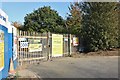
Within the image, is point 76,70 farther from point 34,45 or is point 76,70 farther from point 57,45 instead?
point 57,45

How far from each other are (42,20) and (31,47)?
42.9 m

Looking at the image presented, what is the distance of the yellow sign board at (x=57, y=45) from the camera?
24.1m

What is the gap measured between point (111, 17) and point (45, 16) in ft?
112

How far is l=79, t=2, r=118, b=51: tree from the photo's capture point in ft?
100

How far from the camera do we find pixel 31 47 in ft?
67.9

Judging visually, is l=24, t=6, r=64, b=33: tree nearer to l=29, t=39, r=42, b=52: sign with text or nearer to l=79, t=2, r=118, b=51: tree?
l=79, t=2, r=118, b=51: tree

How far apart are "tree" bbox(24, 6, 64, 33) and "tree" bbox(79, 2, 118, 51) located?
27254 mm

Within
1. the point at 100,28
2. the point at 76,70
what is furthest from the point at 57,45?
the point at 76,70

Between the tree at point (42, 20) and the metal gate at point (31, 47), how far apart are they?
3584cm

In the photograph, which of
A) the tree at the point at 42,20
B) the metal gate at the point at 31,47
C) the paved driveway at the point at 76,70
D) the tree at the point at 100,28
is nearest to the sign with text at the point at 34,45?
the metal gate at the point at 31,47

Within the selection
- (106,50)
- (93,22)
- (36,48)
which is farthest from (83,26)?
(36,48)

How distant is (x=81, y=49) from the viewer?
31.2 metres

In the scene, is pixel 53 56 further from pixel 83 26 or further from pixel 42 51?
pixel 83 26

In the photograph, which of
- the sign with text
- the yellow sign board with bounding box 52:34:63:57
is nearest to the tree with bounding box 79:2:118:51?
the yellow sign board with bounding box 52:34:63:57
